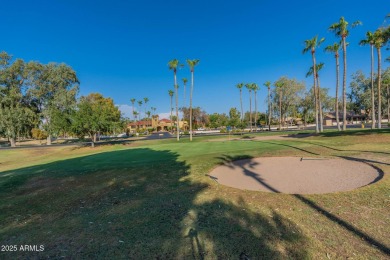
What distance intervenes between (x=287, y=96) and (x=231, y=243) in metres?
69.7

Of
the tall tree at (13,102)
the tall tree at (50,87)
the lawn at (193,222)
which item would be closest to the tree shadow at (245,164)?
the lawn at (193,222)

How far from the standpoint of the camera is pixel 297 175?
10.4 meters

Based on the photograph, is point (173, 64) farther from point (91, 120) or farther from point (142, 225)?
point (142, 225)

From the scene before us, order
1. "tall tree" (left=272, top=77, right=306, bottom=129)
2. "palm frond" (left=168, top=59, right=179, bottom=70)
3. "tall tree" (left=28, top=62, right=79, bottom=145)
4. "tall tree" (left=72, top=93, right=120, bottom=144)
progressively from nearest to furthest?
"tall tree" (left=72, top=93, right=120, bottom=144), "palm frond" (left=168, top=59, right=179, bottom=70), "tall tree" (left=28, top=62, right=79, bottom=145), "tall tree" (left=272, top=77, right=306, bottom=129)

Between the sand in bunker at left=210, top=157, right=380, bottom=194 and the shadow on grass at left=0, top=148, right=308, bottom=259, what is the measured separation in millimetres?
2575

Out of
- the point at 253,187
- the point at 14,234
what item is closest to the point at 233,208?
the point at 253,187

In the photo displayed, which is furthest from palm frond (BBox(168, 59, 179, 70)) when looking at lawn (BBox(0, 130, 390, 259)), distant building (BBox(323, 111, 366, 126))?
distant building (BBox(323, 111, 366, 126))

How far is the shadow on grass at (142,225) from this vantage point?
13.5 feet

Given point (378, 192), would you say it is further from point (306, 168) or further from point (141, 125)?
point (141, 125)

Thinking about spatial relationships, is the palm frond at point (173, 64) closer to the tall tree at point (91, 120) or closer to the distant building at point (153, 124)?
the tall tree at point (91, 120)

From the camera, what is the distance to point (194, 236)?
15.1 ft

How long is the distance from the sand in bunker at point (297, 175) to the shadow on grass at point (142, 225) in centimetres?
257

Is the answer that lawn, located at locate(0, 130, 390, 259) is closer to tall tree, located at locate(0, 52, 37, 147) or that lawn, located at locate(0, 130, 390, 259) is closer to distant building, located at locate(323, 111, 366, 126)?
tall tree, located at locate(0, 52, 37, 147)

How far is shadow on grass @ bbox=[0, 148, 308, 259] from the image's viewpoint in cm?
411
